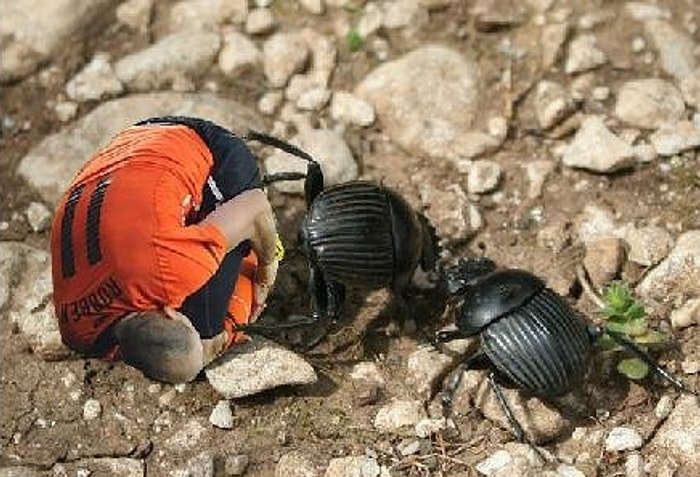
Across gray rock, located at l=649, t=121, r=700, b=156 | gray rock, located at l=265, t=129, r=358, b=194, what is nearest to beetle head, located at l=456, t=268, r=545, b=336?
gray rock, located at l=265, t=129, r=358, b=194

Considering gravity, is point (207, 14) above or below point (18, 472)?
above

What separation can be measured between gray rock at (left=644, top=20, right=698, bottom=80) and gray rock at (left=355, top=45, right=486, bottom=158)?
951 mm

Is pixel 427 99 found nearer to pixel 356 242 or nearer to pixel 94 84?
pixel 356 242

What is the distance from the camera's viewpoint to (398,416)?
4.83 meters

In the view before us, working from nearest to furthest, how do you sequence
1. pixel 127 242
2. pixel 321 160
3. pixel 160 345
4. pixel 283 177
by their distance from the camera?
1. pixel 127 242
2. pixel 160 345
3. pixel 283 177
4. pixel 321 160

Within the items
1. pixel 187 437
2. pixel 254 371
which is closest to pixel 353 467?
pixel 254 371

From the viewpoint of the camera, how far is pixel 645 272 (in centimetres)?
525

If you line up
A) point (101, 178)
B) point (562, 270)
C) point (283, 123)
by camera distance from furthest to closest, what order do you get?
point (283, 123) → point (562, 270) → point (101, 178)

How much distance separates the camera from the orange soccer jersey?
14.6ft

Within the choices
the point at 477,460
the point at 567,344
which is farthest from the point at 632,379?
the point at 477,460

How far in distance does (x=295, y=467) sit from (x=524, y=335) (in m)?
1.08

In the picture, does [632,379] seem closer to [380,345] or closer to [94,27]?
[380,345]

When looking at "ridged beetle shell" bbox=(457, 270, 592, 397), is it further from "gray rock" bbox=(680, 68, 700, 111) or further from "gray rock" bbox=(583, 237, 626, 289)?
"gray rock" bbox=(680, 68, 700, 111)

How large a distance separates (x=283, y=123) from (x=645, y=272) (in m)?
1.90
